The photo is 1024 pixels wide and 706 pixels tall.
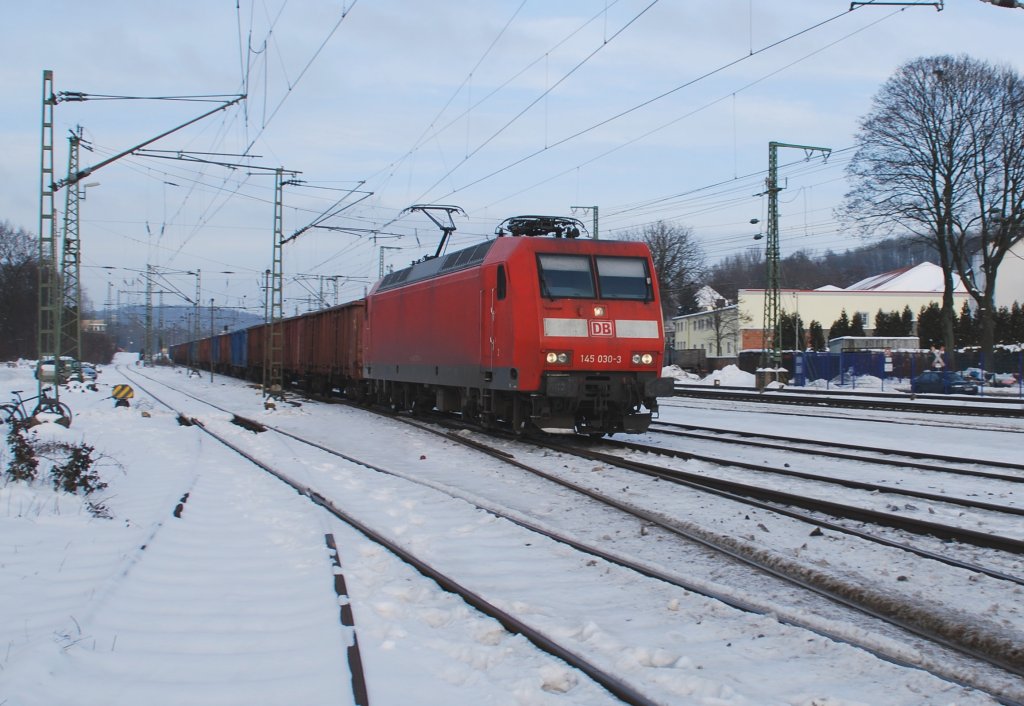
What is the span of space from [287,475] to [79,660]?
706 cm

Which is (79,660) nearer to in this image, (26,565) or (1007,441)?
(26,565)

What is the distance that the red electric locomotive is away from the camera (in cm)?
1313

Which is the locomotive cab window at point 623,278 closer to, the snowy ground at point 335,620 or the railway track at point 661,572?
the railway track at point 661,572

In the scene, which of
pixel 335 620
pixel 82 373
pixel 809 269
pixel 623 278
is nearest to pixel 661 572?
pixel 335 620

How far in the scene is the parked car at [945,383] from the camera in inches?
1270

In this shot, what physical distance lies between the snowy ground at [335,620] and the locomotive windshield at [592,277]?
203 inches

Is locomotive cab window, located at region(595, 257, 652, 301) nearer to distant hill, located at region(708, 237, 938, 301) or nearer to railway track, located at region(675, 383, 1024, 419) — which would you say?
railway track, located at region(675, 383, 1024, 419)

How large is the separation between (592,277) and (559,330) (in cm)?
122

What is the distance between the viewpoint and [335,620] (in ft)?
16.1

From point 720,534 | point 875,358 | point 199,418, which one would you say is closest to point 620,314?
point 720,534

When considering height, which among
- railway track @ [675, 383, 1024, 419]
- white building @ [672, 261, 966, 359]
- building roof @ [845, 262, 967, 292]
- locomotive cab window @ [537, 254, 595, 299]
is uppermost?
building roof @ [845, 262, 967, 292]

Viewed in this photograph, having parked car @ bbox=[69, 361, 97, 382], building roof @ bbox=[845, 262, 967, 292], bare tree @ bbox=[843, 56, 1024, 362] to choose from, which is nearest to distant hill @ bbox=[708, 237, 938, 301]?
building roof @ bbox=[845, 262, 967, 292]

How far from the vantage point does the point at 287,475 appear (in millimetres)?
11016

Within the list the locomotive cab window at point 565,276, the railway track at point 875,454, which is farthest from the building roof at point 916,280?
the locomotive cab window at point 565,276
